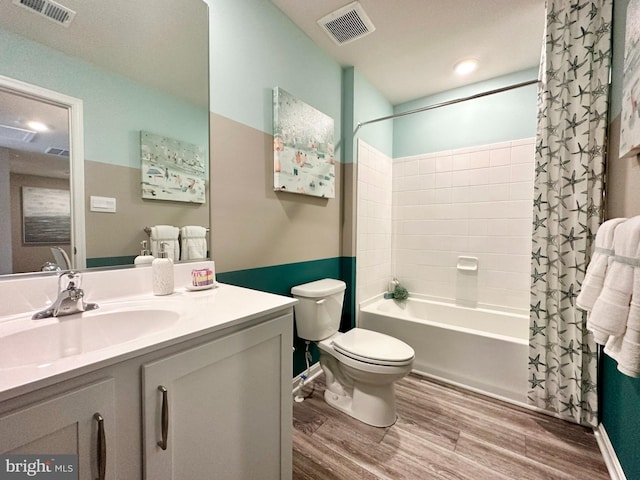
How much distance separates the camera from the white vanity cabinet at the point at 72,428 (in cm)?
46

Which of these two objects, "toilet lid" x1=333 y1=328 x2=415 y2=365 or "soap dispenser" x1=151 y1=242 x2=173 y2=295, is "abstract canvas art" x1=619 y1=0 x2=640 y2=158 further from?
"soap dispenser" x1=151 y1=242 x2=173 y2=295

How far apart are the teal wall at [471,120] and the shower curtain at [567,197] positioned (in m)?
0.69

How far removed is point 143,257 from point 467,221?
2.50 meters

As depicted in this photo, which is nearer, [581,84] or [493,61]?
[581,84]

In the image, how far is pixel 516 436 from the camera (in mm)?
1436

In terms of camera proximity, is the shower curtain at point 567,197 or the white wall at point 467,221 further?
the white wall at point 467,221

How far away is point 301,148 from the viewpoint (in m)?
1.76

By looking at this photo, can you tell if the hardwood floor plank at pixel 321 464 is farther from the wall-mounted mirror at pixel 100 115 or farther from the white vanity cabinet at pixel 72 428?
the wall-mounted mirror at pixel 100 115

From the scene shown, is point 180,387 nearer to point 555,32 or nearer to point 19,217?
point 19,217

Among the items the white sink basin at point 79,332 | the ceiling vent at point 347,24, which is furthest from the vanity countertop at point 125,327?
the ceiling vent at point 347,24

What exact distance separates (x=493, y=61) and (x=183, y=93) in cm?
230


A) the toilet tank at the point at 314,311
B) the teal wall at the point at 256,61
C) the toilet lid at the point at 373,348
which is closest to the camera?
the teal wall at the point at 256,61

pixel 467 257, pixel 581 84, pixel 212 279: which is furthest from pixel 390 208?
pixel 212 279

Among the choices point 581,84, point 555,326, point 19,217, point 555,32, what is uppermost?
point 555,32
